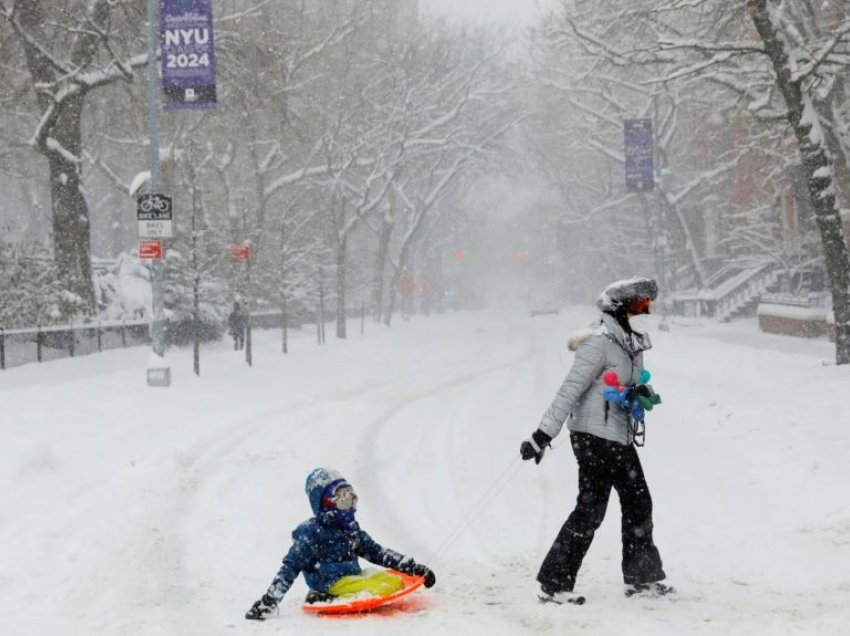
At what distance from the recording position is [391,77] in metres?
40.3

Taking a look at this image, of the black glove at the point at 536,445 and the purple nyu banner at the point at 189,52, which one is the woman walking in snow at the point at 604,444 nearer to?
the black glove at the point at 536,445

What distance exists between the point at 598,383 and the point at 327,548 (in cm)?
182

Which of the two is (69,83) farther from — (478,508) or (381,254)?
(381,254)

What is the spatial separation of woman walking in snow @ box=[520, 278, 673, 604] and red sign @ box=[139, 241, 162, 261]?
1269cm

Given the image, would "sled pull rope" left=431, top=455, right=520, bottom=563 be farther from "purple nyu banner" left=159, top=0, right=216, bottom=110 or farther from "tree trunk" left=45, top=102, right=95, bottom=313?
"tree trunk" left=45, top=102, right=95, bottom=313

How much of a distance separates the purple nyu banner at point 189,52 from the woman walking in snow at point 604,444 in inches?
525

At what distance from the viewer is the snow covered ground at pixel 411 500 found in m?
5.74

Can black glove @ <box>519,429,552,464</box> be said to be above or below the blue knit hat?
above

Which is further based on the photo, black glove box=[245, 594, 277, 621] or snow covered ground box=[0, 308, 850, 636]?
snow covered ground box=[0, 308, 850, 636]

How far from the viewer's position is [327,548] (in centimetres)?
587

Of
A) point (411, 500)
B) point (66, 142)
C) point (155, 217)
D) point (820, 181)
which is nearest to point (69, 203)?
point (66, 142)

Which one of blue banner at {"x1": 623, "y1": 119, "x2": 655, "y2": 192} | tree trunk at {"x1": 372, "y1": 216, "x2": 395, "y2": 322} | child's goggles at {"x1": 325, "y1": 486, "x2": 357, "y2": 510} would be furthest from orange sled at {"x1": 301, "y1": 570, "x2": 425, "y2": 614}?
tree trunk at {"x1": 372, "y1": 216, "x2": 395, "y2": 322}

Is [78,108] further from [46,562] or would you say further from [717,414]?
[46,562]

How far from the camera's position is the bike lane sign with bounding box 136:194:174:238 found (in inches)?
690
